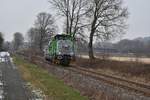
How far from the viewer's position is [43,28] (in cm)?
11919

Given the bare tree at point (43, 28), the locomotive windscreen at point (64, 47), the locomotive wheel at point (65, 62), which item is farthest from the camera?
the bare tree at point (43, 28)

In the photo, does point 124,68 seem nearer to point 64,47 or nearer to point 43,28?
point 64,47

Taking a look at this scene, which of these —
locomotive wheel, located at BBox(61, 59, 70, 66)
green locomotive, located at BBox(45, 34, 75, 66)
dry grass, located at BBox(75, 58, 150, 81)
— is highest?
green locomotive, located at BBox(45, 34, 75, 66)

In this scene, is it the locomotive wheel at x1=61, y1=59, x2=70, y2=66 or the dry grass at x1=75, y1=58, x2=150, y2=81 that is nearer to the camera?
the dry grass at x1=75, y1=58, x2=150, y2=81

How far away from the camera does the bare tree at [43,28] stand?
113 m

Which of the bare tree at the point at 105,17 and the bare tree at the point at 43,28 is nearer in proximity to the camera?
the bare tree at the point at 105,17

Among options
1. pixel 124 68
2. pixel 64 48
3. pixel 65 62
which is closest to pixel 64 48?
pixel 64 48

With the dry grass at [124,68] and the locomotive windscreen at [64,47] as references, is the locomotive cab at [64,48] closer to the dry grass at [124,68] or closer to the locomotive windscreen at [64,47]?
the locomotive windscreen at [64,47]

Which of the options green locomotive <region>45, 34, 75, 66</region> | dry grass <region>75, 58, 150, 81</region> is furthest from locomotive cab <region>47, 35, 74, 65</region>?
dry grass <region>75, 58, 150, 81</region>

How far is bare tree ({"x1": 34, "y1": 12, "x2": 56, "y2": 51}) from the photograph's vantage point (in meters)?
113

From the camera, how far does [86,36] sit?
182 ft

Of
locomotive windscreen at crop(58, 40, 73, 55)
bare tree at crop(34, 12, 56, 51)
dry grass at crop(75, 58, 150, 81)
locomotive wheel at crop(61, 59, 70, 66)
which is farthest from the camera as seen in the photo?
bare tree at crop(34, 12, 56, 51)

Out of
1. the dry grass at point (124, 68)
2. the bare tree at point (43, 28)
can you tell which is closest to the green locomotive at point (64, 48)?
the dry grass at point (124, 68)

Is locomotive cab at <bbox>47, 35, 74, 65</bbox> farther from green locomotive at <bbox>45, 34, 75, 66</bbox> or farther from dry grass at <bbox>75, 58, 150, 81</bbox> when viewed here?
dry grass at <bbox>75, 58, 150, 81</bbox>
